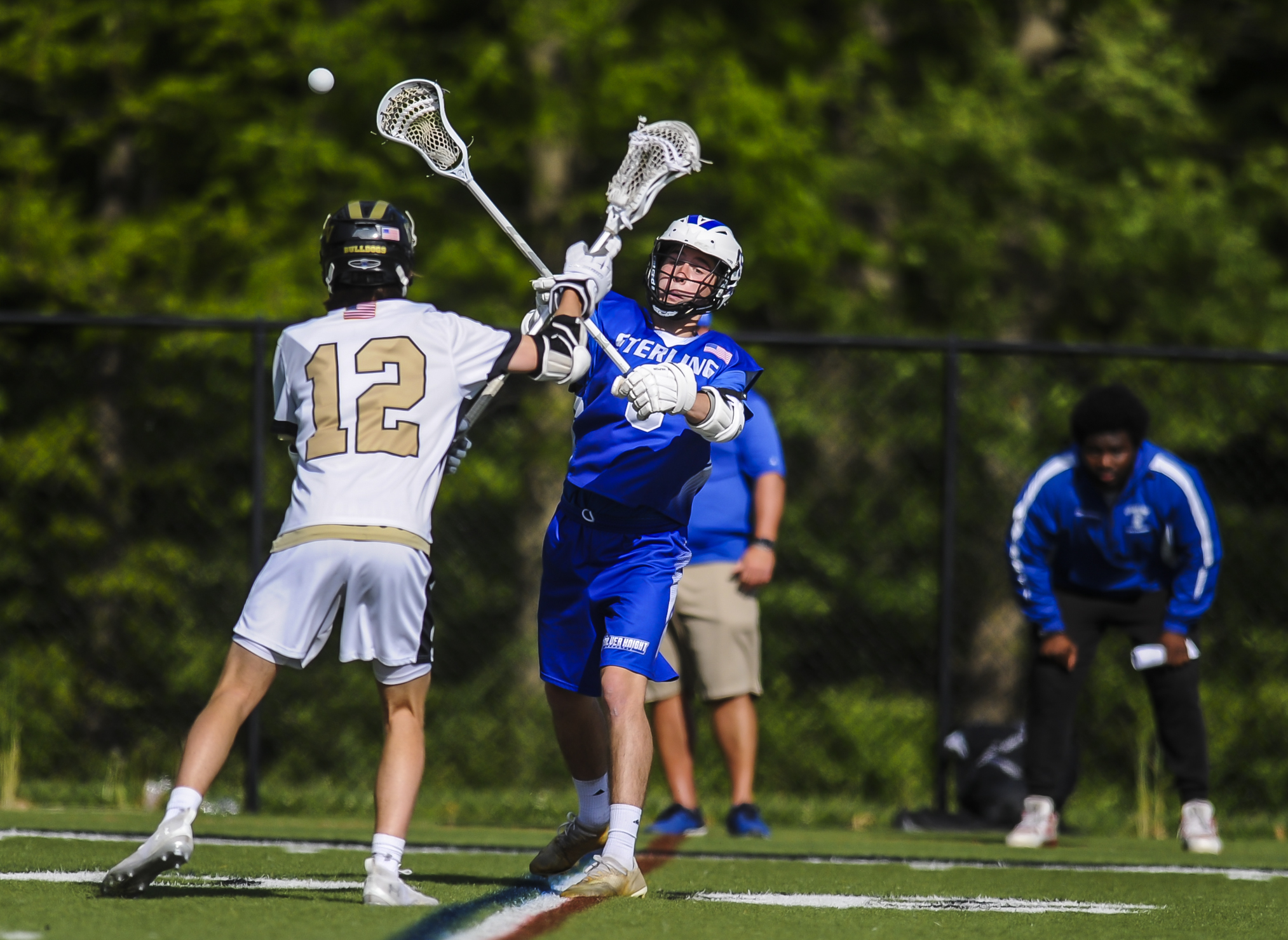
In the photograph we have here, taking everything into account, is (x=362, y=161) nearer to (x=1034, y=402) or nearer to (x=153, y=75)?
(x=153, y=75)

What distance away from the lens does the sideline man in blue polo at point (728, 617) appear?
22.9ft

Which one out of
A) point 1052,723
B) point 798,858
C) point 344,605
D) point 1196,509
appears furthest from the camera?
point 1052,723

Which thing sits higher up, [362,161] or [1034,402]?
[362,161]

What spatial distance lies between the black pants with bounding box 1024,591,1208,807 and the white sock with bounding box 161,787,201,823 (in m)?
4.05

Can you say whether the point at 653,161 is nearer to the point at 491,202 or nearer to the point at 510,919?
the point at 491,202

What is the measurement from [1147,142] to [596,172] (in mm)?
4799

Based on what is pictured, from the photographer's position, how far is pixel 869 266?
14.0m

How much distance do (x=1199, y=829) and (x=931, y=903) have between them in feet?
8.56

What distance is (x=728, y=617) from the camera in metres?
7.07

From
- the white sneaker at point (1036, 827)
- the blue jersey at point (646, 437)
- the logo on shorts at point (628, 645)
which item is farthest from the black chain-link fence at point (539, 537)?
the logo on shorts at point (628, 645)

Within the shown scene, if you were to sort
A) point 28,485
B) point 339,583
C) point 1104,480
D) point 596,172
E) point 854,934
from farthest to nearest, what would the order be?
point 596,172 < point 28,485 < point 1104,480 < point 339,583 < point 854,934

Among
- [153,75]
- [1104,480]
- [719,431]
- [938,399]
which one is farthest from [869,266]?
[719,431]

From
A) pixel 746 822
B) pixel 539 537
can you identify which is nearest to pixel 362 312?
pixel 746 822

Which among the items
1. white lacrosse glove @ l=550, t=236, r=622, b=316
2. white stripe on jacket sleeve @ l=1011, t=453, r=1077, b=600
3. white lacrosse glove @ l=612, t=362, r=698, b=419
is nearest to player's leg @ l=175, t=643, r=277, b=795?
white lacrosse glove @ l=612, t=362, r=698, b=419
